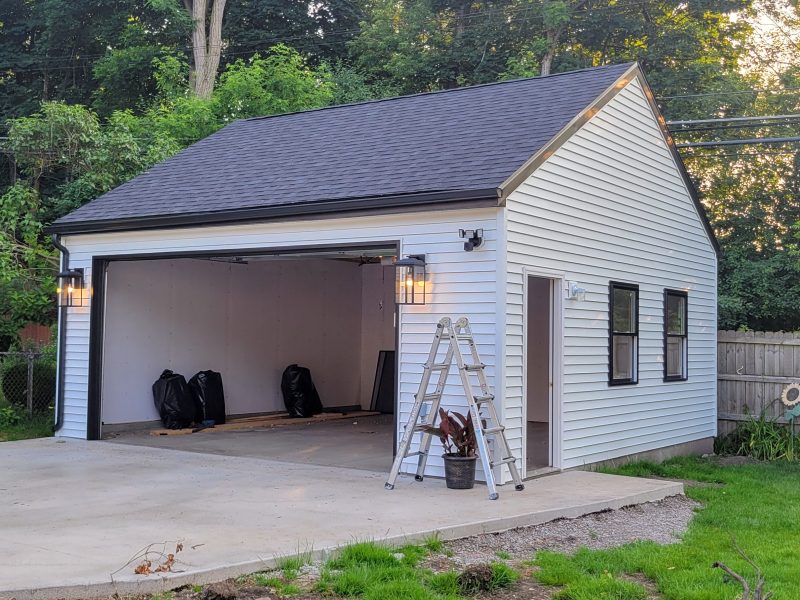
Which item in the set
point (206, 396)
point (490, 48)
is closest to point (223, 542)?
point (206, 396)

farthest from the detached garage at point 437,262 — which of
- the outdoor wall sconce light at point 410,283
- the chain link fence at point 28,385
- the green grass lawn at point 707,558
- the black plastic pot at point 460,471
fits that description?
the green grass lawn at point 707,558

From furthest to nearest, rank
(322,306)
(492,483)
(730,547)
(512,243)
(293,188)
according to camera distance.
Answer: (322,306) → (293,188) → (512,243) → (492,483) → (730,547)

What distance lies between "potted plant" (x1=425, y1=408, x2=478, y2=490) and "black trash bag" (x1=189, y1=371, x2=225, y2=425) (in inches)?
230

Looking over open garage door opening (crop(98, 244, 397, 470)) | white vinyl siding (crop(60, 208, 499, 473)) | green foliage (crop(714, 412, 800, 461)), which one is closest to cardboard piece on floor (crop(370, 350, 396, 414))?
open garage door opening (crop(98, 244, 397, 470))

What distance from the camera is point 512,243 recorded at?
8.49 metres

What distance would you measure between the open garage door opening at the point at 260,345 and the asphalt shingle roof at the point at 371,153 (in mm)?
681

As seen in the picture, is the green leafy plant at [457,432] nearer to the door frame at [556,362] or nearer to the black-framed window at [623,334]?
the door frame at [556,362]

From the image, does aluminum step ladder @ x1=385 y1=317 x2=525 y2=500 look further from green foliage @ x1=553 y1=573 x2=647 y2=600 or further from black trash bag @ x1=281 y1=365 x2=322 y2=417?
black trash bag @ x1=281 y1=365 x2=322 y2=417

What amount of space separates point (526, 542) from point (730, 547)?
1.36 metres

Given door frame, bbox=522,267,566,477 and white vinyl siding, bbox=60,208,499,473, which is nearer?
white vinyl siding, bbox=60,208,499,473

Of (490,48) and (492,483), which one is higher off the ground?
(490,48)

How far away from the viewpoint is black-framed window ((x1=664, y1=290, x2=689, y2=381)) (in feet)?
38.3

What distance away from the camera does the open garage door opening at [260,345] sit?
11570mm

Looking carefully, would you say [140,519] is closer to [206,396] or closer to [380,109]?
[206,396]
